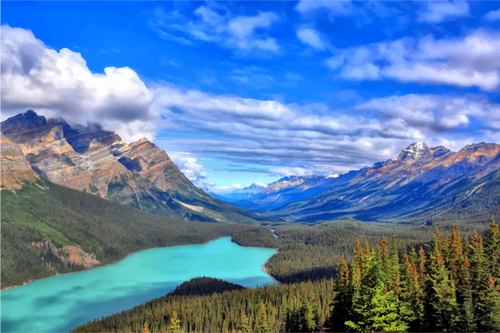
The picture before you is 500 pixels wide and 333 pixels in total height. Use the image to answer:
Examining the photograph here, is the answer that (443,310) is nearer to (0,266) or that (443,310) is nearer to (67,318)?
(67,318)

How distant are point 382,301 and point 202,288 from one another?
145 metres

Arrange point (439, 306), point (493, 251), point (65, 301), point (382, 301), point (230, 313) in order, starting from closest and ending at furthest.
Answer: point (382, 301), point (439, 306), point (493, 251), point (230, 313), point (65, 301)

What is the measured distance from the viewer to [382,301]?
112 feet

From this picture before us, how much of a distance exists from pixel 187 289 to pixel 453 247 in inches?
4998

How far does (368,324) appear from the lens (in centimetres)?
3550

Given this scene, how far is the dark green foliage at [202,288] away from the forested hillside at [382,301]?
922 inches

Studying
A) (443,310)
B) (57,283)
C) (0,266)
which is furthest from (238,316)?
(0,266)

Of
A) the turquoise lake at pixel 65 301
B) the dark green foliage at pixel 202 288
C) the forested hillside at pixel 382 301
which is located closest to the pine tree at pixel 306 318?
the forested hillside at pixel 382 301

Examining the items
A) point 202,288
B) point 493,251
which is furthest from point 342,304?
point 202,288

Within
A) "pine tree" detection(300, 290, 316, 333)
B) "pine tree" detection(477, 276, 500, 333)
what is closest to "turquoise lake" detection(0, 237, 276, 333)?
"pine tree" detection(300, 290, 316, 333)

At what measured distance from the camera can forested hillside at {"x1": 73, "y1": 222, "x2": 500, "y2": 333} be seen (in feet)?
140

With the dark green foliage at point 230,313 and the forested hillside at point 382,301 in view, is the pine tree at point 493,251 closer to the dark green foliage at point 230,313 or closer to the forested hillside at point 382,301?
the forested hillside at point 382,301

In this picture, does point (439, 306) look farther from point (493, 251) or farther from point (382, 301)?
point (493, 251)

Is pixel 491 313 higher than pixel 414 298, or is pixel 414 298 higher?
pixel 414 298
